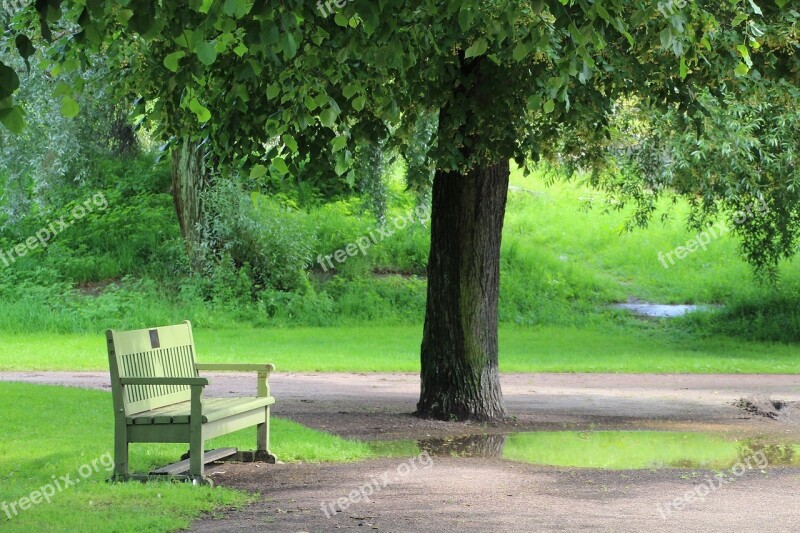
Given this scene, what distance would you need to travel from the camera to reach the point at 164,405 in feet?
27.0

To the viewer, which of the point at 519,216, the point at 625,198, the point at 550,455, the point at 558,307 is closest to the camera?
the point at 550,455

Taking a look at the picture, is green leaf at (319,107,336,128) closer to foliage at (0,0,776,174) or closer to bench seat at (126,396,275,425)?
foliage at (0,0,776,174)

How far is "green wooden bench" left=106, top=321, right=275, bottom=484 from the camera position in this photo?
24.6 feet

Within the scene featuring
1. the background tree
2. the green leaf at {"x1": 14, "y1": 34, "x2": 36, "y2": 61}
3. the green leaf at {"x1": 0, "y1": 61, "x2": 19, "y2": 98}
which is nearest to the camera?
the green leaf at {"x1": 0, "y1": 61, "x2": 19, "y2": 98}

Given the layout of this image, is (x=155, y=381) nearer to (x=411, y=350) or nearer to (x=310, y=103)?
(x=310, y=103)

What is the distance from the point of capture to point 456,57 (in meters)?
10.3

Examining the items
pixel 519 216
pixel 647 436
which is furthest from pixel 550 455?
pixel 519 216

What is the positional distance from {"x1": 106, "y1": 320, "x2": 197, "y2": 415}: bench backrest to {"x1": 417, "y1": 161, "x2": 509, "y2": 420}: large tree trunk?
3436mm

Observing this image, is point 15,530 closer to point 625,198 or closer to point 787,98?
point 787,98

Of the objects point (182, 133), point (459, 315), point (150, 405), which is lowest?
point (150, 405)

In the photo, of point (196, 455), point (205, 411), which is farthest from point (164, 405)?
point (196, 455)

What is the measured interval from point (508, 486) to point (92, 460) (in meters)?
3.25

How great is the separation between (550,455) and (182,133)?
15.2 feet

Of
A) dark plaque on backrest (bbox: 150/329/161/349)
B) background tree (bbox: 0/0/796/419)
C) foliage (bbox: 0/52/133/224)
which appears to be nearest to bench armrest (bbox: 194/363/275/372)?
dark plaque on backrest (bbox: 150/329/161/349)
